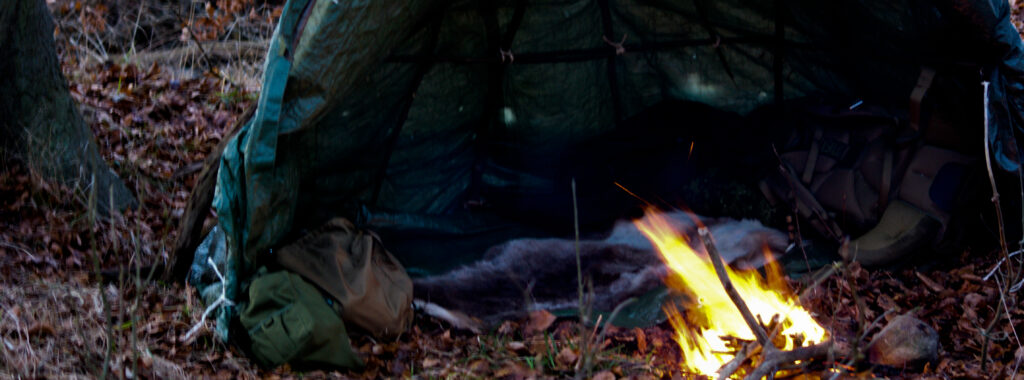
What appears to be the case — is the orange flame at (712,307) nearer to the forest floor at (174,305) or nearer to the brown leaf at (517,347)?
the forest floor at (174,305)

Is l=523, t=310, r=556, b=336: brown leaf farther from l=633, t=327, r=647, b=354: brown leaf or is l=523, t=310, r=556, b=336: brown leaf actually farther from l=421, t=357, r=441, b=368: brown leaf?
l=421, t=357, r=441, b=368: brown leaf

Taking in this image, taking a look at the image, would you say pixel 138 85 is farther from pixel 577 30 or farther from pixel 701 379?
pixel 701 379

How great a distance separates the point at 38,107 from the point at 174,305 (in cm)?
145

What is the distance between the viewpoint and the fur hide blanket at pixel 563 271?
4.25 meters

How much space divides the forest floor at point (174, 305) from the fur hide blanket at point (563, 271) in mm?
267

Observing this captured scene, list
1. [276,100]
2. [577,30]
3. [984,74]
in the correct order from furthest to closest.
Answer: [577,30]
[984,74]
[276,100]

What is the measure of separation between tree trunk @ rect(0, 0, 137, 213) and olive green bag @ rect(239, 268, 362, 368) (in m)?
1.33

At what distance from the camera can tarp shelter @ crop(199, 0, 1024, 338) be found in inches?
130

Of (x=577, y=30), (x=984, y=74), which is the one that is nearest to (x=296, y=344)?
(x=577, y=30)

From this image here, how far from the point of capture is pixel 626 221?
5000mm

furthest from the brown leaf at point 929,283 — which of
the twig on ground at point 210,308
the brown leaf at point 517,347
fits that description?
the twig on ground at point 210,308

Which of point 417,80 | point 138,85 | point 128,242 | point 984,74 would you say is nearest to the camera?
point 984,74

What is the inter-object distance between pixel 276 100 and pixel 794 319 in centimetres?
242

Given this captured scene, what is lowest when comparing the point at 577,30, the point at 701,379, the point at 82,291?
the point at 701,379
